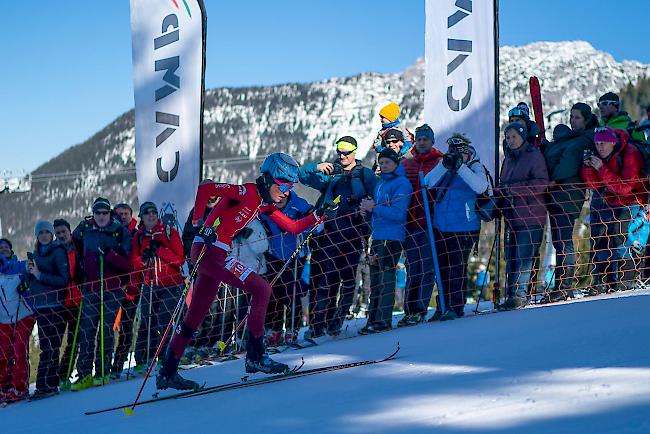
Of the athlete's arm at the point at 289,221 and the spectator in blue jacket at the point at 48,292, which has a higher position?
the athlete's arm at the point at 289,221

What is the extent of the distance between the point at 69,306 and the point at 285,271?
7.49 feet

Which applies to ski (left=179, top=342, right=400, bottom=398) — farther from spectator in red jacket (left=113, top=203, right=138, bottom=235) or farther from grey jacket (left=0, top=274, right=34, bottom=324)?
spectator in red jacket (left=113, top=203, right=138, bottom=235)

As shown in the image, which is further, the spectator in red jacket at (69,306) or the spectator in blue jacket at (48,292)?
the spectator in red jacket at (69,306)

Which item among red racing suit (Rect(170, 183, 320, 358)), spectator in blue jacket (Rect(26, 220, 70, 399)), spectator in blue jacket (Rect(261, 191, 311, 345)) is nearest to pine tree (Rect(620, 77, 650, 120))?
spectator in blue jacket (Rect(261, 191, 311, 345))

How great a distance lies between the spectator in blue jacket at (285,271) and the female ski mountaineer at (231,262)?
181 cm

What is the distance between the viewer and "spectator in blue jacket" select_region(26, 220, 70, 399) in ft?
27.8

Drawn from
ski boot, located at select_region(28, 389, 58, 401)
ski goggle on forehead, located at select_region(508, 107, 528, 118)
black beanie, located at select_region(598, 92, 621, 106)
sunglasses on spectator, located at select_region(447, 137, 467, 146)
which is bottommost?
ski boot, located at select_region(28, 389, 58, 401)

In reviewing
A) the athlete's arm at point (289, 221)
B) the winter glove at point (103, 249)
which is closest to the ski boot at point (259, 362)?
the athlete's arm at point (289, 221)

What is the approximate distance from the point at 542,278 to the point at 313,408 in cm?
409

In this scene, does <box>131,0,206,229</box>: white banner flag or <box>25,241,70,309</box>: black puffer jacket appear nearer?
<box>25,241,70,309</box>: black puffer jacket

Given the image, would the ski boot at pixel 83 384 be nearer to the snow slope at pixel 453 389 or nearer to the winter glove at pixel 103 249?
the snow slope at pixel 453 389

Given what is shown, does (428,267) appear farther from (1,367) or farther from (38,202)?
(38,202)

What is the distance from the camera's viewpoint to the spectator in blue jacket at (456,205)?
24.9ft

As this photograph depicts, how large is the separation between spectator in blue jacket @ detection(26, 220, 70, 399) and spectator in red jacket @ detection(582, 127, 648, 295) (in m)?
5.21
